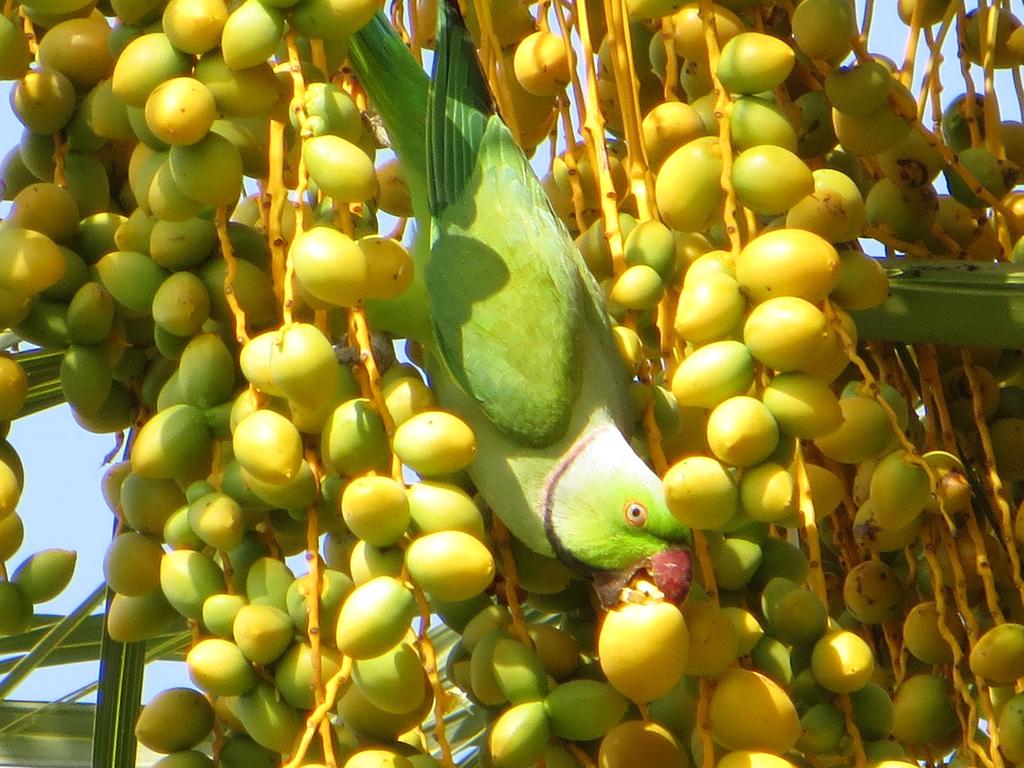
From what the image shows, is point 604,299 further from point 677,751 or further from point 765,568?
point 677,751

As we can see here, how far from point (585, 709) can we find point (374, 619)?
0.17 meters

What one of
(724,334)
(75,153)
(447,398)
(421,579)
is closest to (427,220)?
(447,398)

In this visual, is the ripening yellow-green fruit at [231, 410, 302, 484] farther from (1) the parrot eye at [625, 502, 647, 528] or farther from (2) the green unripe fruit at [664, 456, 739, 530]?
(1) the parrot eye at [625, 502, 647, 528]

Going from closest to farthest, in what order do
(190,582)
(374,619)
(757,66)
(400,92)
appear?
(374,619)
(190,582)
(757,66)
(400,92)

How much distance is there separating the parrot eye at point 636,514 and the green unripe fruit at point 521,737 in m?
0.27

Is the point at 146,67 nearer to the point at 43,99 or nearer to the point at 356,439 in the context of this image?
the point at 43,99

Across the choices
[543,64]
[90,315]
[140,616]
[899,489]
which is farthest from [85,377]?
[899,489]

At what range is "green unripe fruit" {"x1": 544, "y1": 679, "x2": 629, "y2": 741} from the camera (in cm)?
102

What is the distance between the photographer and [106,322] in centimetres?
113

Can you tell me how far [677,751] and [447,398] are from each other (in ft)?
1.48

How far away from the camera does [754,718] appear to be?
98 centimetres

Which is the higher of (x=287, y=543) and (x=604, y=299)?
(x=604, y=299)

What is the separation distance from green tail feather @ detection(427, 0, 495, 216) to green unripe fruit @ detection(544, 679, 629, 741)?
1.77 feet

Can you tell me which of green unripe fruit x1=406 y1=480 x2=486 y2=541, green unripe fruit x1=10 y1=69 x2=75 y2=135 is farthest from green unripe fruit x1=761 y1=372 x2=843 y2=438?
green unripe fruit x1=10 y1=69 x2=75 y2=135
